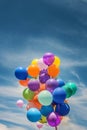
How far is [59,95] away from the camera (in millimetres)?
13797

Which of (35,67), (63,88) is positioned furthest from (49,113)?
(35,67)

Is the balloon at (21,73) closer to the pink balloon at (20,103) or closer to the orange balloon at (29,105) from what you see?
the orange balloon at (29,105)

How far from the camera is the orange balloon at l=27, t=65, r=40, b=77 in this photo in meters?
14.7

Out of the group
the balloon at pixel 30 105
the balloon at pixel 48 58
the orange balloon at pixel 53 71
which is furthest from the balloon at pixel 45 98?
the balloon at pixel 48 58

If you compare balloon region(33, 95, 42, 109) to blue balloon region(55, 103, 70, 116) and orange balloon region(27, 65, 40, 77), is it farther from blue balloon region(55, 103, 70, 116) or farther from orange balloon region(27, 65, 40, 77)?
orange balloon region(27, 65, 40, 77)

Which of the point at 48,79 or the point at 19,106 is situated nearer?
the point at 48,79

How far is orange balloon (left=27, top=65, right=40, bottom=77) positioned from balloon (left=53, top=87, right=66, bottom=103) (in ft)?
4.60

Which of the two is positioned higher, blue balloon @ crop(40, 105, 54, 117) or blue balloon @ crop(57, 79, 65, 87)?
blue balloon @ crop(57, 79, 65, 87)

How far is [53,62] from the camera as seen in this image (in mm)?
15125

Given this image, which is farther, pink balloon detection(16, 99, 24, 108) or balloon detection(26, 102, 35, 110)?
pink balloon detection(16, 99, 24, 108)

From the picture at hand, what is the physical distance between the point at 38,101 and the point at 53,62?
207cm

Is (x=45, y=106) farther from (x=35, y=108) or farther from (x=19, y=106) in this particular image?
(x=19, y=106)

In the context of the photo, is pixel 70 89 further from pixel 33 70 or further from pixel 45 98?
pixel 33 70

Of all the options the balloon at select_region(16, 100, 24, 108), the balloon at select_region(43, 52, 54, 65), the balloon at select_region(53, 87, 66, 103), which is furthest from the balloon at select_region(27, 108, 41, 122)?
the balloon at select_region(43, 52, 54, 65)
